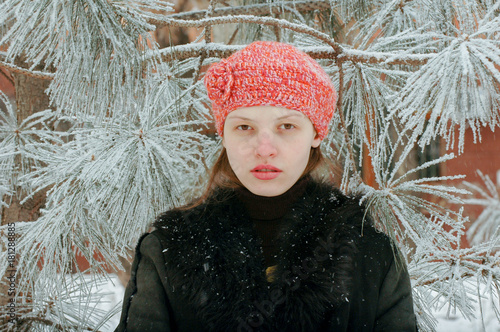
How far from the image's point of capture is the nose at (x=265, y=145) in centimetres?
79

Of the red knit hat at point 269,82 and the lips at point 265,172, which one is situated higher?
the red knit hat at point 269,82

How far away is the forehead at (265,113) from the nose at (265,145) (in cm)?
3

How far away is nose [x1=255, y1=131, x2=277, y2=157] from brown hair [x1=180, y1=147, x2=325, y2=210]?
0.50ft

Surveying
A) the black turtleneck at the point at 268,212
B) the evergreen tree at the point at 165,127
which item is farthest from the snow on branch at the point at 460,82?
the black turtleneck at the point at 268,212

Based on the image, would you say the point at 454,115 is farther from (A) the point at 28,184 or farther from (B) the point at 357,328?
(A) the point at 28,184

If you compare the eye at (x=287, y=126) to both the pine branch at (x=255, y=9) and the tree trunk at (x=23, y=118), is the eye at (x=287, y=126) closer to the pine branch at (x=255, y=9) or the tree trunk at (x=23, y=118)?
the pine branch at (x=255, y=9)

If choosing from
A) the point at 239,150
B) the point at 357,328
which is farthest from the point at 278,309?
the point at 239,150

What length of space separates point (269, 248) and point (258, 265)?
7 cm

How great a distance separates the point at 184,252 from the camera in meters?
0.84

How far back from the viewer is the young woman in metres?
0.80

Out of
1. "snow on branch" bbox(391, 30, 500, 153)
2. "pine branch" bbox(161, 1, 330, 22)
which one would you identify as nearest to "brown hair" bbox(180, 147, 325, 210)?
"snow on branch" bbox(391, 30, 500, 153)

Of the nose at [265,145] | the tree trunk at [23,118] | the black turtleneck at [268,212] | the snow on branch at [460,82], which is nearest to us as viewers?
the snow on branch at [460,82]

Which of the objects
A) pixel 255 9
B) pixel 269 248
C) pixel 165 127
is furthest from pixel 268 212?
pixel 255 9

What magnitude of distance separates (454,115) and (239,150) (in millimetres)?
372
